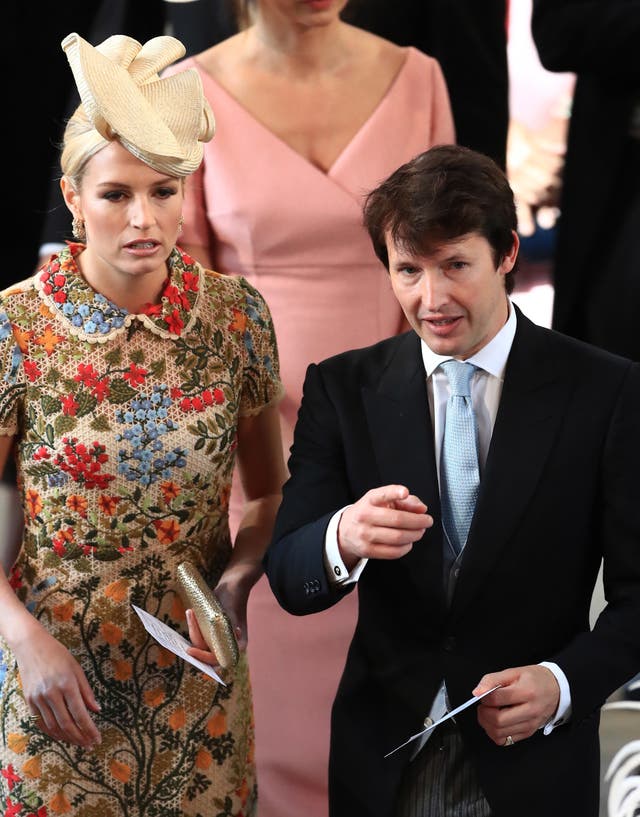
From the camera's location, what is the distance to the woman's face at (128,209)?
187 centimetres

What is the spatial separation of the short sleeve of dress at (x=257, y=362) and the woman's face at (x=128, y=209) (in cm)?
22

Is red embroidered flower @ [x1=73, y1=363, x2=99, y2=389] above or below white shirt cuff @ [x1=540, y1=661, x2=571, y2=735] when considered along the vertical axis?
above

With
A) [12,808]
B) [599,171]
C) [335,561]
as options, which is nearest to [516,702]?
[335,561]

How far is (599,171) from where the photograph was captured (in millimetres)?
3396

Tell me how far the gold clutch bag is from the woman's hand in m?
0.17

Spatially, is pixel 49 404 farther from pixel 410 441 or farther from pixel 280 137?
pixel 280 137

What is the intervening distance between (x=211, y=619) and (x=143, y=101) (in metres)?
0.66

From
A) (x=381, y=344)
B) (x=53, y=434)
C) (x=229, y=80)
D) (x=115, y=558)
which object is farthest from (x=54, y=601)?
(x=229, y=80)

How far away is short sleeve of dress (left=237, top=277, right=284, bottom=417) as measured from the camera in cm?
209

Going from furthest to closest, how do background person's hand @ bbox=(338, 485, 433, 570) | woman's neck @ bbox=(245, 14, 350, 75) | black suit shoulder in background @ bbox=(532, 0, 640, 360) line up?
black suit shoulder in background @ bbox=(532, 0, 640, 360)
woman's neck @ bbox=(245, 14, 350, 75)
background person's hand @ bbox=(338, 485, 433, 570)

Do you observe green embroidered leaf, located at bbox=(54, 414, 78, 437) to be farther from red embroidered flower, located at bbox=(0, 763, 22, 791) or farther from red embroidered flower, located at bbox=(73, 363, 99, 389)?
red embroidered flower, located at bbox=(0, 763, 22, 791)

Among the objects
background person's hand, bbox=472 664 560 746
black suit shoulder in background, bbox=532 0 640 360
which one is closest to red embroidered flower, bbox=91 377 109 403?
background person's hand, bbox=472 664 560 746

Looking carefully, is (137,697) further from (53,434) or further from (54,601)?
(53,434)

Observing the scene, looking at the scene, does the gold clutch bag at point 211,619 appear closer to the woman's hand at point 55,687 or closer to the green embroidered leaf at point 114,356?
the woman's hand at point 55,687
